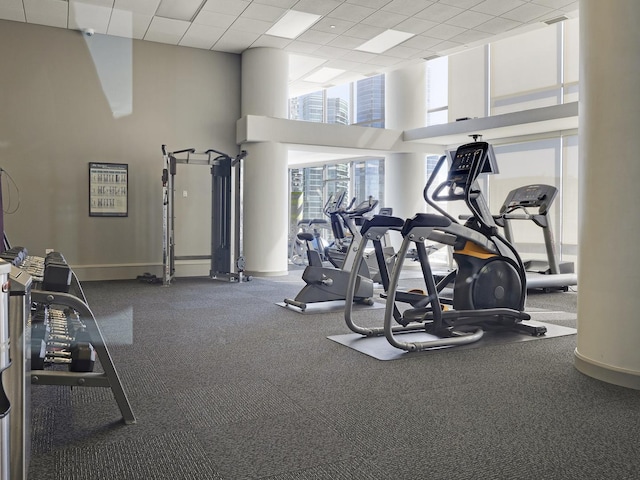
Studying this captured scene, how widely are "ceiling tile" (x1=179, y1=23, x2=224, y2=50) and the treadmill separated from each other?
14.6ft

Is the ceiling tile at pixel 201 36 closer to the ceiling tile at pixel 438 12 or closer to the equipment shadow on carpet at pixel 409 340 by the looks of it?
the ceiling tile at pixel 438 12

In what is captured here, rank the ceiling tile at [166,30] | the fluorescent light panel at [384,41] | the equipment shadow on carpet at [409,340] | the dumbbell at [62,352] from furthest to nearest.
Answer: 1. the fluorescent light panel at [384,41]
2. the ceiling tile at [166,30]
3. the equipment shadow on carpet at [409,340]
4. the dumbbell at [62,352]

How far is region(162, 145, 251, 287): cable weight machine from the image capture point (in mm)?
7527

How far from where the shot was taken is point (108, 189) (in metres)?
7.75

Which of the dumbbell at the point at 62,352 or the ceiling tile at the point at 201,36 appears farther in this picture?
the ceiling tile at the point at 201,36

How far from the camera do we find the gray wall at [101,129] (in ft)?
23.6

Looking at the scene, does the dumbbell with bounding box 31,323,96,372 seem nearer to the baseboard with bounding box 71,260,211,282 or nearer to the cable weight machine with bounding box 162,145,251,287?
the cable weight machine with bounding box 162,145,251,287

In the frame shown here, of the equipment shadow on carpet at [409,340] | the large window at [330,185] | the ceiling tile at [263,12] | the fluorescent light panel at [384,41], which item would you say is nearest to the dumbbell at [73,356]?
the equipment shadow on carpet at [409,340]

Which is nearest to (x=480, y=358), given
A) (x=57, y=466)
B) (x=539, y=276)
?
(x=57, y=466)

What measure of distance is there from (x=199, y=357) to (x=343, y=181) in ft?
29.7

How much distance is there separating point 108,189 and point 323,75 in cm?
422

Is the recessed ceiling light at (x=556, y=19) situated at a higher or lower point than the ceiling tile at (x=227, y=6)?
higher

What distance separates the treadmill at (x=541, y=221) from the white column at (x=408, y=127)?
287 cm

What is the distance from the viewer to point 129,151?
785 centimetres
